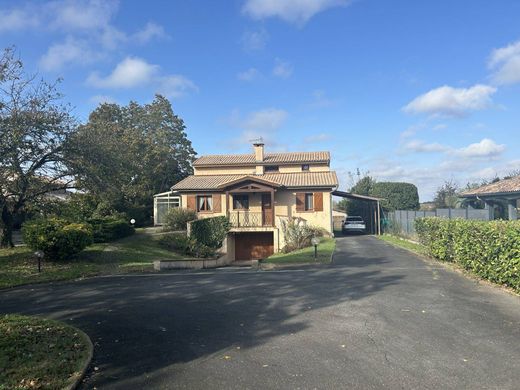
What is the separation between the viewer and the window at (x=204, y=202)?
31188 mm

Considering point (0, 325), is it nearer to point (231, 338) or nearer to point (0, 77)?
point (231, 338)

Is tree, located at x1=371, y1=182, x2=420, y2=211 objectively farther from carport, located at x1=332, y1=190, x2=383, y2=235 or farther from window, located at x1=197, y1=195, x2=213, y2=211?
window, located at x1=197, y1=195, x2=213, y2=211

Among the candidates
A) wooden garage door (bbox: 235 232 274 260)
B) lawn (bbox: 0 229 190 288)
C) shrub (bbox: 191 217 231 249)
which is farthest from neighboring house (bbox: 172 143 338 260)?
lawn (bbox: 0 229 190 288)

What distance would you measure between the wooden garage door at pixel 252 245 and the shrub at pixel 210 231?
265 cm

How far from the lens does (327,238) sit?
1101 inches

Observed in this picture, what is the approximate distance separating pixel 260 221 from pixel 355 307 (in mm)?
19630

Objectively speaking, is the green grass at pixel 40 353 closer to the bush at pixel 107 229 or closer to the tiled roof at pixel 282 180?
the bush at pixel 107 229

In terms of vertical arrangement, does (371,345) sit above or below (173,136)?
below

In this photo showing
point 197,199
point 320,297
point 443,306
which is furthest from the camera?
→ point 197,199

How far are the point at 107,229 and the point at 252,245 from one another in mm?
9741

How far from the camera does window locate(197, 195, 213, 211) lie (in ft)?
102

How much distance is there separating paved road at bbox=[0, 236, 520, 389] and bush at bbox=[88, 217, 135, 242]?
9.34 meters

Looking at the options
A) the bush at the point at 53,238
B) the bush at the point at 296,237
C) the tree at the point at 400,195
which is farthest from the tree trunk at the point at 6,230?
the tree at the point at 400,195

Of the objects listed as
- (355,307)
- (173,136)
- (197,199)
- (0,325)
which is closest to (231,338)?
(355,307)
